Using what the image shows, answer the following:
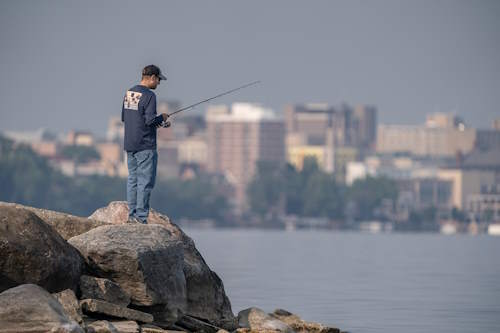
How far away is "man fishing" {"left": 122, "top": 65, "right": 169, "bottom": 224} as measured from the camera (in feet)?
80.8

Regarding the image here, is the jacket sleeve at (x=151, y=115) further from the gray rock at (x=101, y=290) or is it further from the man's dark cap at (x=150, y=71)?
the gray rock at (x=101, y=290)

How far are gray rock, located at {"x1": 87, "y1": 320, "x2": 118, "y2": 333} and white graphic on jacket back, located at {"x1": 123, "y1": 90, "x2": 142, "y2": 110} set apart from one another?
166 inches

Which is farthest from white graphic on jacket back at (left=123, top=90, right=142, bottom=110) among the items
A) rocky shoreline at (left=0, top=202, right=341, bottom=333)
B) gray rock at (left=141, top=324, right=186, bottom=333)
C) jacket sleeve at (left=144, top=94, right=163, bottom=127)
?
gray rock at (left=141, top=324, right=186, bottom=333)

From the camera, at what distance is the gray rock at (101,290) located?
22.1 metres

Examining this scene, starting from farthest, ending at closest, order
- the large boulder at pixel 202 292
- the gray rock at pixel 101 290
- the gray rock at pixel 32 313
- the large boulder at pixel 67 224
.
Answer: the large boulder at pixel 202 292
the large boulder at pixel 67 224
the gray rock at pixel 101 290
the gray rock at pixel 32 313

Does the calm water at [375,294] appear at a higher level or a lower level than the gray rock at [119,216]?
lower

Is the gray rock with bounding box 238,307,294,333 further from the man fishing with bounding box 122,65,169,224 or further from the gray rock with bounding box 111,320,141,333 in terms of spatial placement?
the gray rock with bounding box 111,320,141,333

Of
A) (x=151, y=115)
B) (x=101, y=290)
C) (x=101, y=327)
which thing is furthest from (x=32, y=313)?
(x=151, y=115)

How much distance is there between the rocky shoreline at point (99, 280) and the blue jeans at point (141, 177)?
741mm

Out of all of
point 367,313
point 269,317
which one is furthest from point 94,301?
point 367,313

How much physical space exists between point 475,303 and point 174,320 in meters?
14.3

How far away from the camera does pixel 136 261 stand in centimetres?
2234

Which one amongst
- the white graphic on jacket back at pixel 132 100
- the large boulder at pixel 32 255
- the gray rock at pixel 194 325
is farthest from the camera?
the white graphic on jacket back at pixel 132 100

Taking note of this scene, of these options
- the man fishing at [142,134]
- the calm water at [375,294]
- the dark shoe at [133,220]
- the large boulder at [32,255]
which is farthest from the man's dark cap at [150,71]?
the calm water at [375,294]
